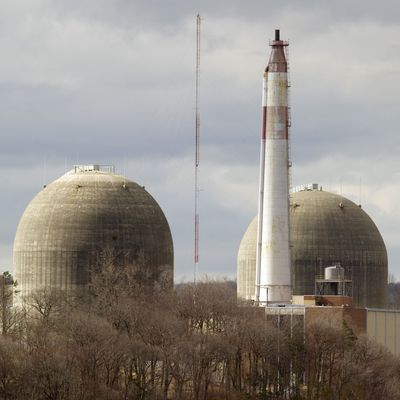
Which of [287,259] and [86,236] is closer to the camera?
[287,259]

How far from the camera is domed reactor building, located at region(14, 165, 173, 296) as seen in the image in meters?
119

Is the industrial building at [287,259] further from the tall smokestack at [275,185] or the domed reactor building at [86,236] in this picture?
the domed reactor building at [86,236]

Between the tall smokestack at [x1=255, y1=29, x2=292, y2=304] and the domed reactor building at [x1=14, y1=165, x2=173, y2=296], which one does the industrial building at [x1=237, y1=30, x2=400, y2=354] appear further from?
the domed reactor building at [x1=14, y1=165, x2=173, y2=296]

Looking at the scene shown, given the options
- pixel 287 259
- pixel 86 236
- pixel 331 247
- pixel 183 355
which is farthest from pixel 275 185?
pixel 183 355

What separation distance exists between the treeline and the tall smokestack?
3.17m

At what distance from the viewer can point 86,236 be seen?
118562mm

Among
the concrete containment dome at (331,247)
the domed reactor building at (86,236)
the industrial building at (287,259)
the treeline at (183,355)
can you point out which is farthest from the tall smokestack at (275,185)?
the concrete containment dome at (331,247)

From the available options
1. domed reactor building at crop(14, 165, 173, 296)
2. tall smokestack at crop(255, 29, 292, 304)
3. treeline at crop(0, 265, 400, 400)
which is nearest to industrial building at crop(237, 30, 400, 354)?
tall smokestack at crop(255, 29, 292, 304)

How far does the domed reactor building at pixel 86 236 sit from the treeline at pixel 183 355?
19.3 ft

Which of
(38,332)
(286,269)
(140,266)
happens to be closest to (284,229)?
(286,269)

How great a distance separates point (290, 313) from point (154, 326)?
36.8 ft

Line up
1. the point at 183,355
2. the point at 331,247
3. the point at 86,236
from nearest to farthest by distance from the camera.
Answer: the point at 183,355 → the point at 86,236 → the point at 331,247

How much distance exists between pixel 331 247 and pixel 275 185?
52.6 ft

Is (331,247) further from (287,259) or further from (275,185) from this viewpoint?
(275,185)
